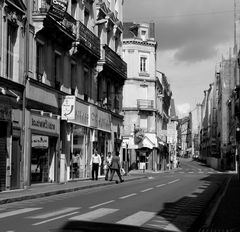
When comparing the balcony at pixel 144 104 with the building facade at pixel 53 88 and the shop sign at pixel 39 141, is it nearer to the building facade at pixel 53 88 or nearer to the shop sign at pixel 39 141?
the building facade at pixel 53 88

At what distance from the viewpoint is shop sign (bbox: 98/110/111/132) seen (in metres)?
37.3

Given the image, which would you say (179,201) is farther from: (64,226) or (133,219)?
(64,226)

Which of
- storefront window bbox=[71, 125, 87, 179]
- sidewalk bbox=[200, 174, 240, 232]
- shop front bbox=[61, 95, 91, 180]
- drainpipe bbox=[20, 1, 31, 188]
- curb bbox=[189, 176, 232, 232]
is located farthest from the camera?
storefront window bbox=[71, 125, 87, 179]

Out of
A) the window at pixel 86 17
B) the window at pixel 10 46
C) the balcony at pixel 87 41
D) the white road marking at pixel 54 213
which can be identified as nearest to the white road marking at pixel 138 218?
the white road marking at pixel 54 213

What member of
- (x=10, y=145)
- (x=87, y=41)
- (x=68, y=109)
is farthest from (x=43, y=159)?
(x=87, y=41)

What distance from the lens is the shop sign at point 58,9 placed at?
83.9ft

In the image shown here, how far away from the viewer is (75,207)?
15461 mm

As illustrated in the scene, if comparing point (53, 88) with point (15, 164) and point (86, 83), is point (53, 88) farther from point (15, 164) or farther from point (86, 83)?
point (86, 83)

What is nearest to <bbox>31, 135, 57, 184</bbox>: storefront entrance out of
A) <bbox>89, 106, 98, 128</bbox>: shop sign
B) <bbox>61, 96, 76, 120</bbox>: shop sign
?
<bbox>61, 96, 76, 120</bbox>: shop sign

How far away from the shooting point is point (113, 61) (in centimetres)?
3972

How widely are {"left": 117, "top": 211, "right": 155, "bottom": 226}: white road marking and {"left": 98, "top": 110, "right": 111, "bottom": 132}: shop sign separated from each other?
2312 cm

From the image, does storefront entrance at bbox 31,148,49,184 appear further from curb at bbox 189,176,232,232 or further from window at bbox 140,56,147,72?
window at bbox 140,56,147,72

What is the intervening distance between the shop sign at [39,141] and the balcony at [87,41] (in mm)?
6911

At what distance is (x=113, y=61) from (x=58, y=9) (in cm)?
1412
